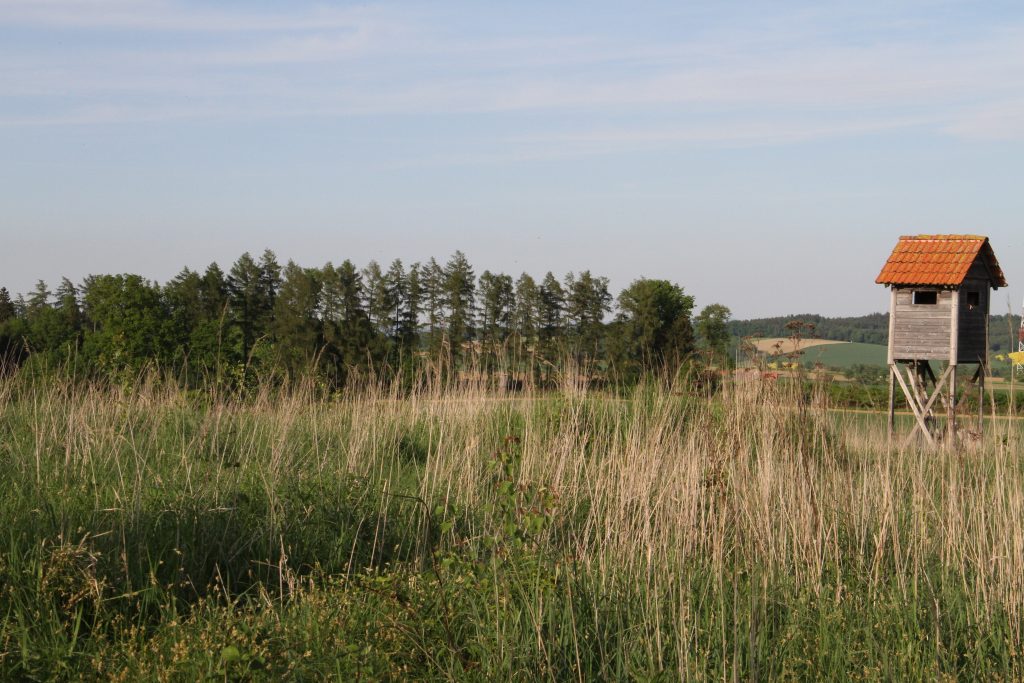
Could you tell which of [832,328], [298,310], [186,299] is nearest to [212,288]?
[186,299]

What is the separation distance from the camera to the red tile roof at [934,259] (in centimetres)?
1694

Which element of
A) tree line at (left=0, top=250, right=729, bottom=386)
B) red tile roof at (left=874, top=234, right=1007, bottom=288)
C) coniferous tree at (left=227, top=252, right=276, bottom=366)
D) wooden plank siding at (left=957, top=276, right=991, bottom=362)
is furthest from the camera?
coniferous tree at (left=227, top=252, right=276, bottom=366)

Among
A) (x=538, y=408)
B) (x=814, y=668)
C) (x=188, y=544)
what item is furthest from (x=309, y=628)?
(x=538, y=408)

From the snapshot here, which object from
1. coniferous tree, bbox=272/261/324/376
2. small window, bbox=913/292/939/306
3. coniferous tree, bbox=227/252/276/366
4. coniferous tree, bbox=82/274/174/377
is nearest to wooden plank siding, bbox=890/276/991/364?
small window, bbox=913/292/939/306

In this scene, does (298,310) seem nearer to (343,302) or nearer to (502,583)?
(343,302)

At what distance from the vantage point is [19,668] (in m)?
3.72

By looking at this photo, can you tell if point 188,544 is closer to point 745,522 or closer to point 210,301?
point 745,522

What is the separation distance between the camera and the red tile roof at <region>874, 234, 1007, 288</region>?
55.6ft

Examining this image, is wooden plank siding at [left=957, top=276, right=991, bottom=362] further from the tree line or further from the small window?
the tree line

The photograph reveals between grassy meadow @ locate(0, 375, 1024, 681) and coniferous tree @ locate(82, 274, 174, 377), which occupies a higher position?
coniferous tree @ locate(82, 274, 174, 377)

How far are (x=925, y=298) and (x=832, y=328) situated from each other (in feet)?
78.3

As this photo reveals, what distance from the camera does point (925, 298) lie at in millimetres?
17859

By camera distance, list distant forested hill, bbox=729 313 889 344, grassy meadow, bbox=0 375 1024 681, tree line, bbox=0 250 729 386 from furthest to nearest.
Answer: tree line, bbox=0 250 729 386
distant forested hill, bbox=729 313 889 344
grassy meadow, bbox=0 375 1024 681

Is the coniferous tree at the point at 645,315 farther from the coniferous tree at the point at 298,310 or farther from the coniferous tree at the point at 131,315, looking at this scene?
the coniferous tree at the point at 131,315
